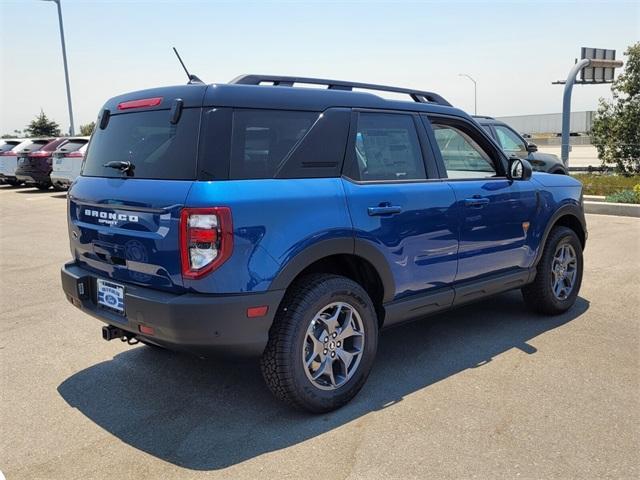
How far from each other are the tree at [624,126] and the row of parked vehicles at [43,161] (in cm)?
1517

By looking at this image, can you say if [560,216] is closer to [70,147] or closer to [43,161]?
[70,147]

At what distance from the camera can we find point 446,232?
4.11 meters

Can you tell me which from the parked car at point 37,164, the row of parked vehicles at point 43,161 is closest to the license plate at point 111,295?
the row of parked vehicles at point 43,161

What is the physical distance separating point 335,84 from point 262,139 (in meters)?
0.90

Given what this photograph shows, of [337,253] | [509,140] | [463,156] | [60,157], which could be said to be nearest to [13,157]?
[60,157]

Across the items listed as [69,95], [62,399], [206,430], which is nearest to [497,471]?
[206,430]

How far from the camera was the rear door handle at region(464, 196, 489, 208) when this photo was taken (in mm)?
4301

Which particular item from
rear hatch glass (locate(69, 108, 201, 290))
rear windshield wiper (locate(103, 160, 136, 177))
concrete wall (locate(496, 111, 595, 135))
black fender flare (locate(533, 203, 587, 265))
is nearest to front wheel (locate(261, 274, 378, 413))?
rear hatch glass (locate(69, 108, 201, 290))

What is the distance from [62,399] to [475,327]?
3.32m

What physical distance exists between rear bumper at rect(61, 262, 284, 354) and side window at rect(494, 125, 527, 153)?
29.9 feet

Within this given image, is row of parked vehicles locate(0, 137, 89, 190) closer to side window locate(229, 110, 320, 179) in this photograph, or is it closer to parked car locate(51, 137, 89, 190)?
parked car locate(51, 137, 89, 190)

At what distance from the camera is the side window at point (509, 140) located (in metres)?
11.2

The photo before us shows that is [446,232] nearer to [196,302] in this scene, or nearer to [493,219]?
[493,219]

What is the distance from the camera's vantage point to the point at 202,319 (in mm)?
3002
